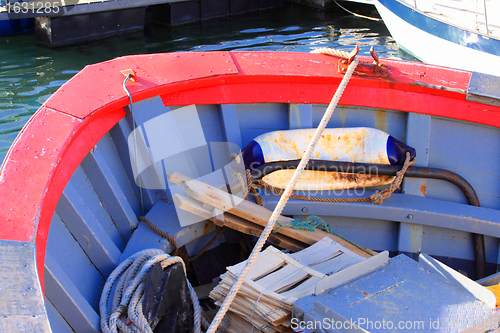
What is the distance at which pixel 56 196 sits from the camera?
6.37 feet

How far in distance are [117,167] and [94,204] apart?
0.35 meters

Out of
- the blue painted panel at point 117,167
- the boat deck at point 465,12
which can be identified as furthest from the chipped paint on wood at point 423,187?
the boat deck at point 465,12

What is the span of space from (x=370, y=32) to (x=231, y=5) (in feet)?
12.9

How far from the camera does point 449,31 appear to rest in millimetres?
7676

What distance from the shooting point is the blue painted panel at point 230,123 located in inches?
119

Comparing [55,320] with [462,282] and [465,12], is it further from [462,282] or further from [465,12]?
[465,12]

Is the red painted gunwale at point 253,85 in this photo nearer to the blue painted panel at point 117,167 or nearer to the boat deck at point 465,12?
the blue painted panel at point 117,167

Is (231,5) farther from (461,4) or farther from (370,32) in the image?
(461,4)

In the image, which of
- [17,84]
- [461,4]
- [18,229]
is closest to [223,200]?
[18,229]

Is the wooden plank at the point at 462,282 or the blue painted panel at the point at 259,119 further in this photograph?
the blue painted panel at the point at 259,119

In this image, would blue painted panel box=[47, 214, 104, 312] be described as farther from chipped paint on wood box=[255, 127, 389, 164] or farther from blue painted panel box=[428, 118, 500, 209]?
blue painted panel box=[428, 118, 500, 209]

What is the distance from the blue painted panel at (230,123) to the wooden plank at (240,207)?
0.52m

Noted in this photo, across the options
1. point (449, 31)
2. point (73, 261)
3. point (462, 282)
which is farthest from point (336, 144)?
point (449, 31)

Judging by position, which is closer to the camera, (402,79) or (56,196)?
(56,196)
